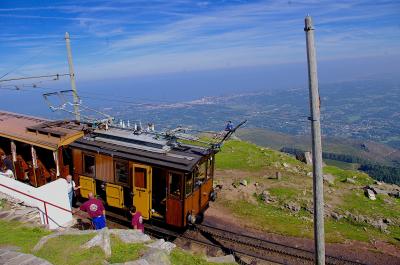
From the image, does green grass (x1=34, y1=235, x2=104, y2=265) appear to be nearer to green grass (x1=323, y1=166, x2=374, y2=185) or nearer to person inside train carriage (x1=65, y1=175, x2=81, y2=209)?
person inside train carriage (x1=65, y1=175, x2=81, y2=209)

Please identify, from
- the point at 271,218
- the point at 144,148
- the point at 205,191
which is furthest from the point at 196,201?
the point at 271,218

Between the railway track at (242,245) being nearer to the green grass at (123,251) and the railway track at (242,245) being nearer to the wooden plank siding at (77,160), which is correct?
the wooden plank siding at (77,160)

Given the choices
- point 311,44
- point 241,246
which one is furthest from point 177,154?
point 311,44

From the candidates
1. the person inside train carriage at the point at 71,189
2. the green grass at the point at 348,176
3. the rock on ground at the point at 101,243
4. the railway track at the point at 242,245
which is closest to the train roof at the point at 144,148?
the person inside train carriage at the point at 71,189

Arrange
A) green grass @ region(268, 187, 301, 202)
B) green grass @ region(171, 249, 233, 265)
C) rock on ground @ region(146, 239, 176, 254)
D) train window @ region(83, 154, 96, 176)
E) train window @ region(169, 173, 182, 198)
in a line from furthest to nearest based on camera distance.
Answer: green grass @ region(268, 187, 301, 202), train window @ region(83, 154, 96, 176), train window @ region(169, 173, 182, 198), rock on ground @ region(146, 239, 176, 254), green grass @ region(171, 249, 233, 265)

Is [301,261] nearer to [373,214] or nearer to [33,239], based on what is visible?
[373,214]

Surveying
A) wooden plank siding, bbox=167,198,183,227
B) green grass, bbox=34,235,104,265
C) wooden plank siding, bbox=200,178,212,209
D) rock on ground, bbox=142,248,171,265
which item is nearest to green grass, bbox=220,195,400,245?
wooden plank siding, bbox=200,178,212,209

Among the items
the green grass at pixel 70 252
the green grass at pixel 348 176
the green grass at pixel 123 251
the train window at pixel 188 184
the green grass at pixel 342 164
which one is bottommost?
the green grass at pixel 342 164
